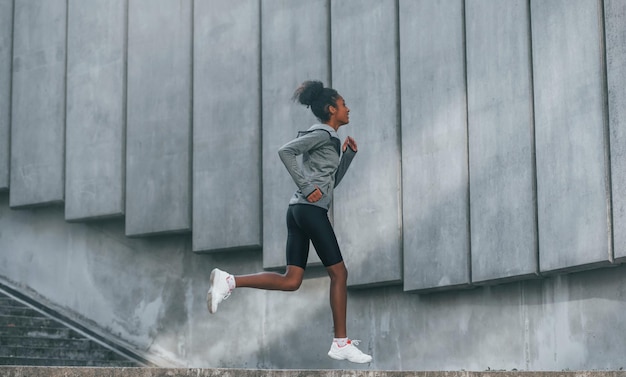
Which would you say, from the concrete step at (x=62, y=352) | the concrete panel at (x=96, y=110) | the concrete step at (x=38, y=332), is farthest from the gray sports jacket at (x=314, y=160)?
the concrete panel at (x=96, y=110)

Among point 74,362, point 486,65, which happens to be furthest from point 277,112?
point 74,362

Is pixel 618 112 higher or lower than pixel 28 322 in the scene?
higher

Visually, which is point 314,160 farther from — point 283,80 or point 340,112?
point 283,80

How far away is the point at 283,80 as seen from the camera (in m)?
13.4

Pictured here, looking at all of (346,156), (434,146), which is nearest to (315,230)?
(346,156)

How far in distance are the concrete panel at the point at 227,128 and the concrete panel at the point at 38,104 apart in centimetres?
250

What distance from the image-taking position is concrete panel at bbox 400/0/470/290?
11.7 metres

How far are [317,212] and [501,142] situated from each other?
3.93 metres

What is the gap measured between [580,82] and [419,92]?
207 cm

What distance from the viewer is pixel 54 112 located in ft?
51.8

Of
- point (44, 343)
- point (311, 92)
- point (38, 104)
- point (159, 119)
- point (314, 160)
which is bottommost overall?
point (44, 343)

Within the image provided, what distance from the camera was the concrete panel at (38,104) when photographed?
1572 centimetres

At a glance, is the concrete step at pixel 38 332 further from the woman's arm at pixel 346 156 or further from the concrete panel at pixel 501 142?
the woman's arm at pixel 346 156

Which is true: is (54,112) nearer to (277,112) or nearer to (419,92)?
(277,112)
